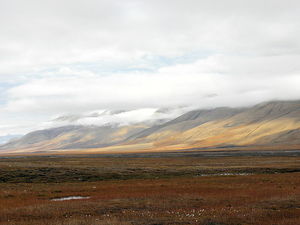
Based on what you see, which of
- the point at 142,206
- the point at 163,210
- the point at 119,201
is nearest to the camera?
the point at 163,210

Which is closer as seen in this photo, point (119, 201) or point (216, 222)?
point (216, 222)

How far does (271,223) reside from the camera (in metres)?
20.7

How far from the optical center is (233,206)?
28.0 meters

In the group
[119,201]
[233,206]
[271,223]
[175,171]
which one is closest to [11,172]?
[175,171]

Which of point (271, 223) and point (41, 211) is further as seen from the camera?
point (41, 211)

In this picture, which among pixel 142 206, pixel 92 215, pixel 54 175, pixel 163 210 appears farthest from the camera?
pixel 54 175

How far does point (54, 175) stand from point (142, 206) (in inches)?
1499

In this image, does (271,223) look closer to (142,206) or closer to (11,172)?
(142,206)

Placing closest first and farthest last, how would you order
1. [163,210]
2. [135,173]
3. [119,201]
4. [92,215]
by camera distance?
1. [92,215]
2. [163,210]
3. [119,201]
4. [135,173]

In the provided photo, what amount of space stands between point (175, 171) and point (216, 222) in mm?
50056

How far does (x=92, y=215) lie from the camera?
2539 centimetres

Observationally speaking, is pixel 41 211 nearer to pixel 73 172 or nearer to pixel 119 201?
pixel 119 201

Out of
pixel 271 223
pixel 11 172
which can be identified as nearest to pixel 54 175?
pixel 11 172

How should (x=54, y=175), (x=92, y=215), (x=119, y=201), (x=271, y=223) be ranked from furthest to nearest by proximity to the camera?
(x=54, y=175) → (x=119, y=201) → (x=92, y=215) → (x=271, y=223)
